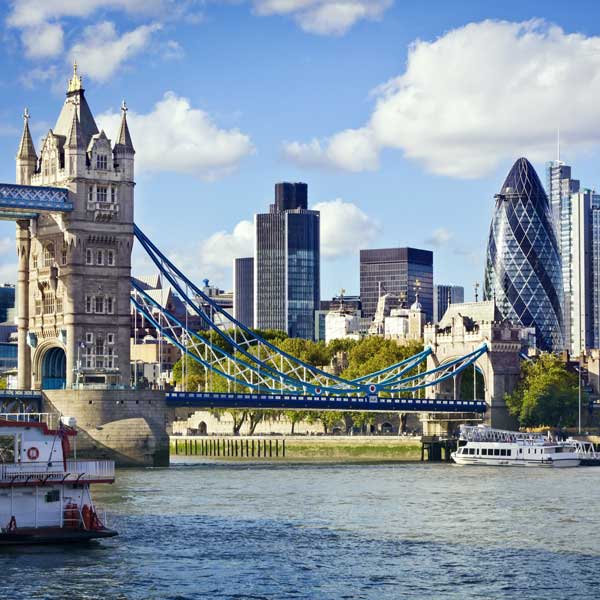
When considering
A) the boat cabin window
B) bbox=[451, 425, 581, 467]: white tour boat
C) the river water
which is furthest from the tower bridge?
the boat cabin window

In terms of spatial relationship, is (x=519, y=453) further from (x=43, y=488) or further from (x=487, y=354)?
(x=43, y=488)

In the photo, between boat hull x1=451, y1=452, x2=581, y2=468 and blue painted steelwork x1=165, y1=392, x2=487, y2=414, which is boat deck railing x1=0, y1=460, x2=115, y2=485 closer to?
blue painted steelwork x1=165, y1=392, x2=487, y2=414

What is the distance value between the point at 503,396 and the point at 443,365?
672cm

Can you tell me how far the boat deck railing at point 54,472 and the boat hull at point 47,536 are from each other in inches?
74.3

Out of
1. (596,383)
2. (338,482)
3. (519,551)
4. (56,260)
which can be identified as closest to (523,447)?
(338,482)

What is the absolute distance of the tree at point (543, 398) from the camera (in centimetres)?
15225

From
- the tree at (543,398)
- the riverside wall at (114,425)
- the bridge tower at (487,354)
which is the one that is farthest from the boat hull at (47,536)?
the tree at (543,398)

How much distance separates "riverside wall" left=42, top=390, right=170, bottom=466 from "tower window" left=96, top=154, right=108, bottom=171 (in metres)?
18.3

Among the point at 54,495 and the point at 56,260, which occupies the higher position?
the point at 56,260

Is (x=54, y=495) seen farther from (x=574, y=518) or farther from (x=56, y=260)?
(x=56, y=260)

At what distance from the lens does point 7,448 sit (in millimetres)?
63094

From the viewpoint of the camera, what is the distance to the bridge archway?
129 m

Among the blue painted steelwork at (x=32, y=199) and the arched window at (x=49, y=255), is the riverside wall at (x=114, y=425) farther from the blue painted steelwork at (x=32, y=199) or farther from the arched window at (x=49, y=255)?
the blue painted steelwork at (x=32, y=199)

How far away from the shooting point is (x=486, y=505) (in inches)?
3273
